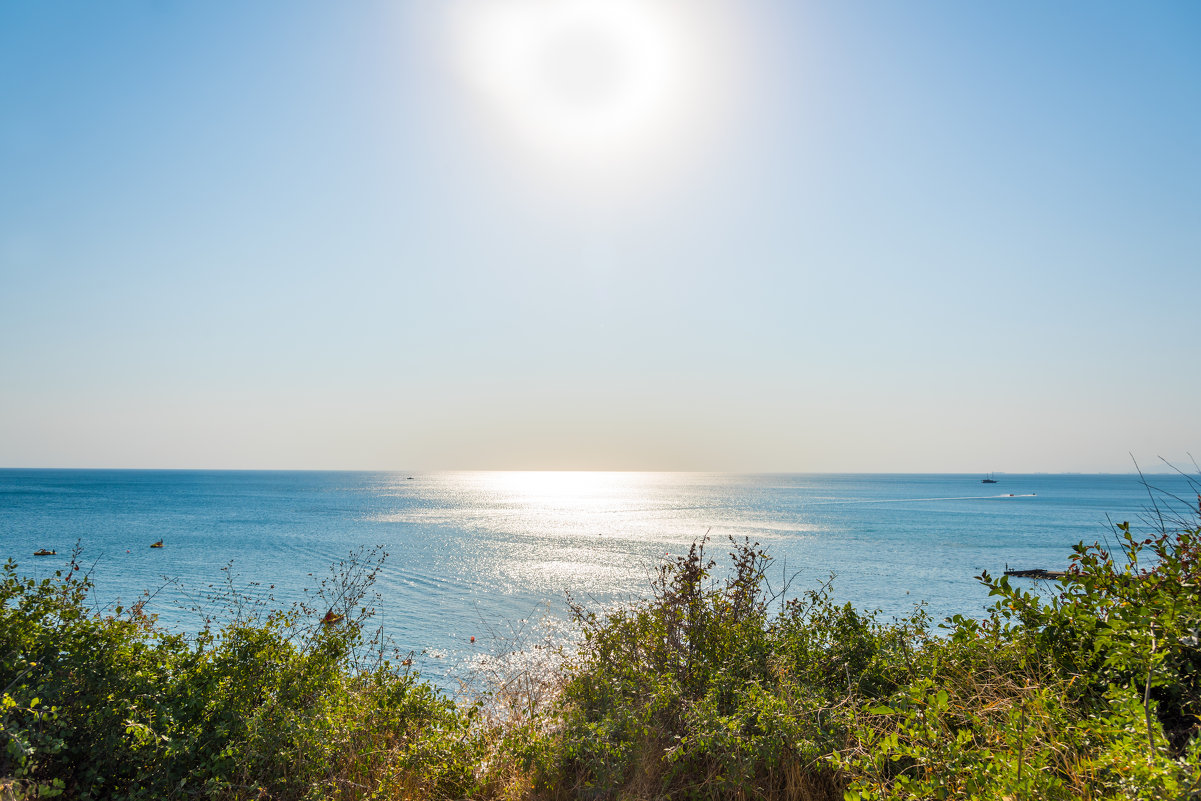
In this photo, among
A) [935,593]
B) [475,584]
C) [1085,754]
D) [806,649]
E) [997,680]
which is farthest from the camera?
[475,584]

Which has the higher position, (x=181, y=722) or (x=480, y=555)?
(x=181, y=722)

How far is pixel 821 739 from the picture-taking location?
194 inches

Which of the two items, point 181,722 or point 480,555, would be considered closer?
point 181,722

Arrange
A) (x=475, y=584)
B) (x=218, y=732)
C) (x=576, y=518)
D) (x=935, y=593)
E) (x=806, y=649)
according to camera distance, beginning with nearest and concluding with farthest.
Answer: (x=218, y=732) < (x=806, y=649) < (x=935, y=593) < (x=475, y=584) < (x=576, y=518)

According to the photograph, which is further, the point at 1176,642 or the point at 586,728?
the point at 586,728

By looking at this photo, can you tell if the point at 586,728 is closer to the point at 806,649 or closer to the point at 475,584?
the point at 806,649

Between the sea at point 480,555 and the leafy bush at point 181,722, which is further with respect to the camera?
the sea at point 480,555

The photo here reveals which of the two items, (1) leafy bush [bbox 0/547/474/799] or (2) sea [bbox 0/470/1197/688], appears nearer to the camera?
(1) leafy bush [bbox 0/547/474/799]

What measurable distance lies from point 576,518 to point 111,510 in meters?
67.8

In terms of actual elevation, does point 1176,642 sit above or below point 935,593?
above

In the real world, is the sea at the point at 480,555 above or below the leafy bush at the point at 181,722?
below

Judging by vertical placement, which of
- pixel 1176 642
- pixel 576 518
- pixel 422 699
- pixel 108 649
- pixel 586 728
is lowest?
pixel 576 518

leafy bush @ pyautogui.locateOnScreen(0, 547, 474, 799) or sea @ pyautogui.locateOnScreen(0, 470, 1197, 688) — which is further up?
leafy bush @ pyautogui.locateOnScreen(0, 547, 474, 799)

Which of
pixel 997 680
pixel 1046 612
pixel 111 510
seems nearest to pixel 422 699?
pixel 997 680
